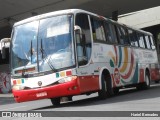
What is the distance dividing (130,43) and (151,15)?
31.1m

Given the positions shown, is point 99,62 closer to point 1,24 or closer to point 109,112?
point 109,112

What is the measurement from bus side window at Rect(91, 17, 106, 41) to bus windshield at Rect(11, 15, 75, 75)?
70.2 inches

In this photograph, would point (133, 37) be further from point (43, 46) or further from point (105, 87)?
point (43, 46)

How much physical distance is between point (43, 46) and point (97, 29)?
9.22 feet

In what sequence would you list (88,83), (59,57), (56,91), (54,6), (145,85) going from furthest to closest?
(54,6) → (145,85) → (88,83) → (59,57) → (56,91)

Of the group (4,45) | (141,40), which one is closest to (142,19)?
(141,40)

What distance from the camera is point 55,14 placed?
15.1 metres

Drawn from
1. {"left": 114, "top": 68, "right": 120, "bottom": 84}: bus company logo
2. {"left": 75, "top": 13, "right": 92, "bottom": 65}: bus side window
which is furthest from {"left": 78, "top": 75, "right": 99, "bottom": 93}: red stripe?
{"left": 114, "top": 68, "right": 120, "bottom": 84}: bus company logo

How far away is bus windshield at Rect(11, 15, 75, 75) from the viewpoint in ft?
47.2

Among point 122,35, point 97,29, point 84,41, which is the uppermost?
point 122,35

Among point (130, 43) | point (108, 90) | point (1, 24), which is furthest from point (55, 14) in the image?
point (1, 24)

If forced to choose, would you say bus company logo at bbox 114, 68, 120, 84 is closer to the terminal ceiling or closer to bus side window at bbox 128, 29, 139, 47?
bus side window at bbox 128, 29, 139, 47

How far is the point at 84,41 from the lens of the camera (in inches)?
589

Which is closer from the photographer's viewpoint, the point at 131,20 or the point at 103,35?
the point at 103,35
